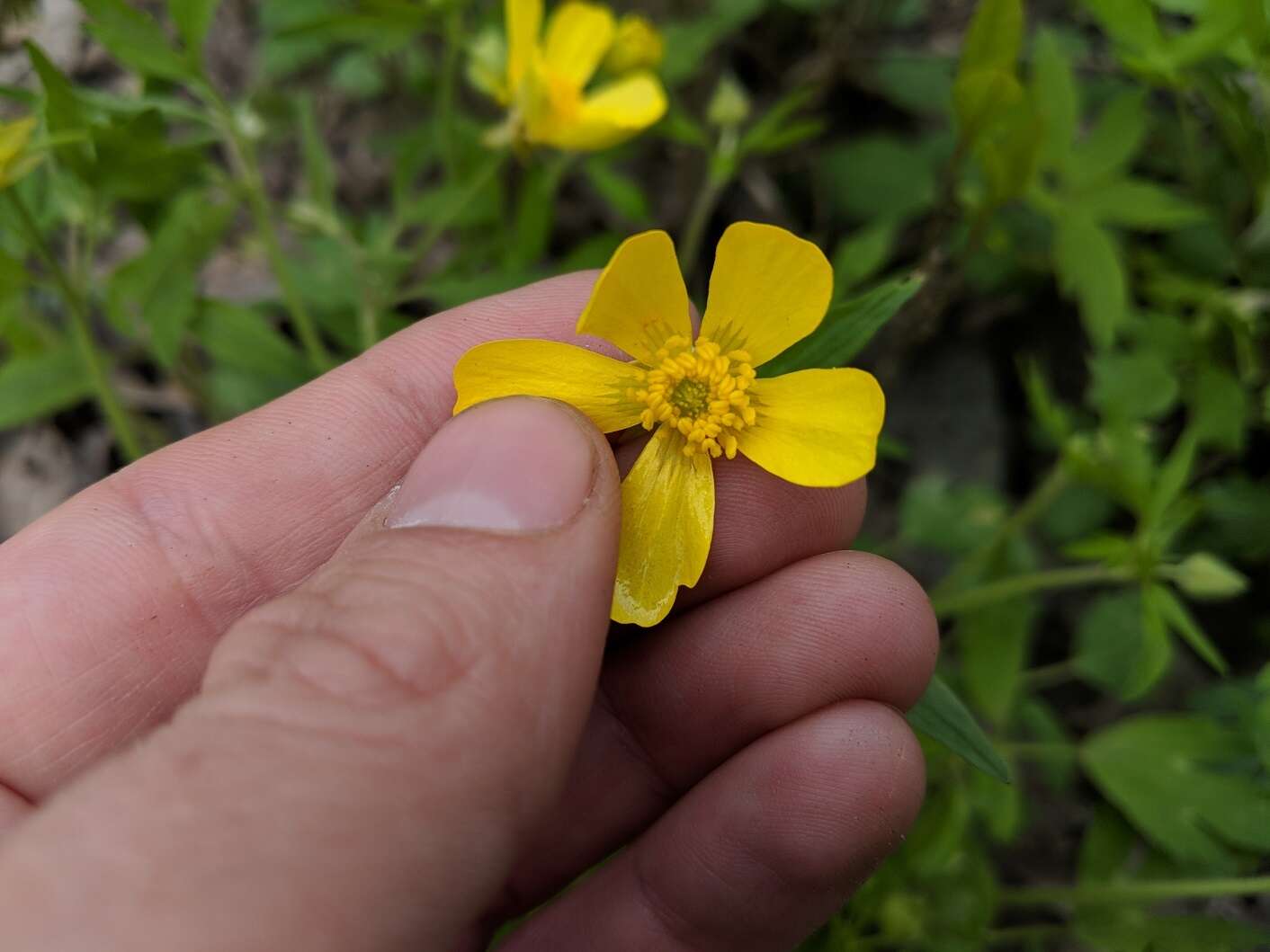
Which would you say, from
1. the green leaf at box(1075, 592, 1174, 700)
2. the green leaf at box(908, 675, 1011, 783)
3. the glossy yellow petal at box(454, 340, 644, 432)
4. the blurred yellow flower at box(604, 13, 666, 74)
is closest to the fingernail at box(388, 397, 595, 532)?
the glossy yellow petal at box(454, 340, 644, 432)

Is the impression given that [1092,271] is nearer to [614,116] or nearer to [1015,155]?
[1015,155]

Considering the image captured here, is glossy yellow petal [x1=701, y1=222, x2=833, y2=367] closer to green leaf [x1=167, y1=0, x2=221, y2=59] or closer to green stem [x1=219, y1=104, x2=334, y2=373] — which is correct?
green stem [x1=219, y1=104, x2=334, y2=373]

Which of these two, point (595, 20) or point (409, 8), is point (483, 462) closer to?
point (409, 8)

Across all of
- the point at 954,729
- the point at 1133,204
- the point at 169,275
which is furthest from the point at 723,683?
the point at 1133,204

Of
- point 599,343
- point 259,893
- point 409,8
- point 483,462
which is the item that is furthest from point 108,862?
point 409,8

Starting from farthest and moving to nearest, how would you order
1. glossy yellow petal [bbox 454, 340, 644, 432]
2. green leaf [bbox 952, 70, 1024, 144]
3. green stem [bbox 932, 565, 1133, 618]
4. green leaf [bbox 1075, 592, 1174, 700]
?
green leaf [bbox 1075, 592, 1174, 700], green stem [bbox 932, 565, 1133, 618], green leaf [bbox 952, 70, 1024, 144], glossy yellow petal [bbox 454, 340, 644, 432]

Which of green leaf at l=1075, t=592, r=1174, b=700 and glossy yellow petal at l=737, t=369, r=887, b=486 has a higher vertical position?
glossy yellow petal at l=737, t=369, r=887, b=486

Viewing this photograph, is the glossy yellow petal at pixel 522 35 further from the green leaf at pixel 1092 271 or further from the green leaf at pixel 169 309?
the green leaf at pixel 1092 271
